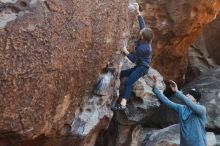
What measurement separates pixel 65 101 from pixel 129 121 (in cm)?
224

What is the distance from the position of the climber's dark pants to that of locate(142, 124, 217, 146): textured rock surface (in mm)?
1341

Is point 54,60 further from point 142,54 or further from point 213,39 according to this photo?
point 213,39

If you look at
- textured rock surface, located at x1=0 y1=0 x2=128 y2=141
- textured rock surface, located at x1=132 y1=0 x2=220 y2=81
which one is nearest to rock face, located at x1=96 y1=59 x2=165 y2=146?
textured rock surface, located at x1=0 y1=0 x2=128 y2=141

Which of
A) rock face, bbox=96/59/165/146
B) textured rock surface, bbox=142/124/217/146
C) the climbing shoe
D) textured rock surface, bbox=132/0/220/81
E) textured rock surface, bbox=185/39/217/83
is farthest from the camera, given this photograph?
textured rock surface, bbox=185/39/217/83

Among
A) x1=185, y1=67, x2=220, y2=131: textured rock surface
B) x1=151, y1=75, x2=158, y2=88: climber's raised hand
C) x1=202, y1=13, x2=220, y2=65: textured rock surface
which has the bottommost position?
x1=185, y1=67, x2=220, y2=131: textured rock surface

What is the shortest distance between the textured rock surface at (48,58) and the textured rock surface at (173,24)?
358 cm

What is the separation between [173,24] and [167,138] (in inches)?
103

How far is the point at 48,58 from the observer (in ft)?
15.9

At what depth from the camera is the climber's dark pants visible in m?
6.38

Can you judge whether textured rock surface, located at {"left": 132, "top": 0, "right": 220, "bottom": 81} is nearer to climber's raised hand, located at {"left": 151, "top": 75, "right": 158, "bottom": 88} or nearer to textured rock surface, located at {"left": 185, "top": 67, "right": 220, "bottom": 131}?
textured rock surface, located at {"left": 185, "top": 67, "right": 220, "bottom": 131}

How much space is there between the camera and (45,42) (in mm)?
4805

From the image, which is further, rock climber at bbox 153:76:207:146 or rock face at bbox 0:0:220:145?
rock climber at bbox 153:76:207:146

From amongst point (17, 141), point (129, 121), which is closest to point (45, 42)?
point (17, 141)

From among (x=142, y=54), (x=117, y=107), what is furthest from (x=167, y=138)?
(x=142, y=54)
